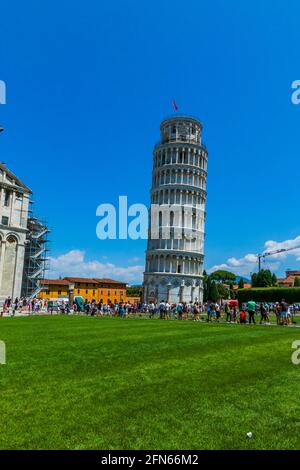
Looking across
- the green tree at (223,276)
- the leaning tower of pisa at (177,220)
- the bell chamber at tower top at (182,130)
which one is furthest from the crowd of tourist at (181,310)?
the green tree at (223,276)

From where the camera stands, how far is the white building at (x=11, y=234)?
58438 mm

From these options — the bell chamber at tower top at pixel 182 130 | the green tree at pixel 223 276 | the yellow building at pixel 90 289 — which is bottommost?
the yellow building at pixel 90 289

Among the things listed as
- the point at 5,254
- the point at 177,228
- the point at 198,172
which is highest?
the point at 198,172

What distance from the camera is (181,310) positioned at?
1502 inches

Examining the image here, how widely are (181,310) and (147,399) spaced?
101 feet

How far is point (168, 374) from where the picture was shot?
9930 mm

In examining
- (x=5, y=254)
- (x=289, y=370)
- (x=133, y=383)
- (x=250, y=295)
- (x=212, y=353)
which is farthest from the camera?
(x=250, y=295)

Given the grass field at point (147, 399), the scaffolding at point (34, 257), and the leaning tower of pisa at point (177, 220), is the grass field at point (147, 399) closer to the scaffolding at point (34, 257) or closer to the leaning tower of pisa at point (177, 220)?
the scaffolding at point (34, 257)

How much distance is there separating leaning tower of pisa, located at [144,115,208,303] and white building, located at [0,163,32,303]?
36.9 metres

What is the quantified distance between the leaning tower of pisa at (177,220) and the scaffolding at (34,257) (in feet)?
93.4

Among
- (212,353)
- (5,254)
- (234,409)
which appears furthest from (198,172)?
(234,409)

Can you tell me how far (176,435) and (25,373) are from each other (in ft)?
17.1

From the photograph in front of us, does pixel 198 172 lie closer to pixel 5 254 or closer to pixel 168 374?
pixel 5 254

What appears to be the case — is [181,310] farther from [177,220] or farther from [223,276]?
[223,276]
